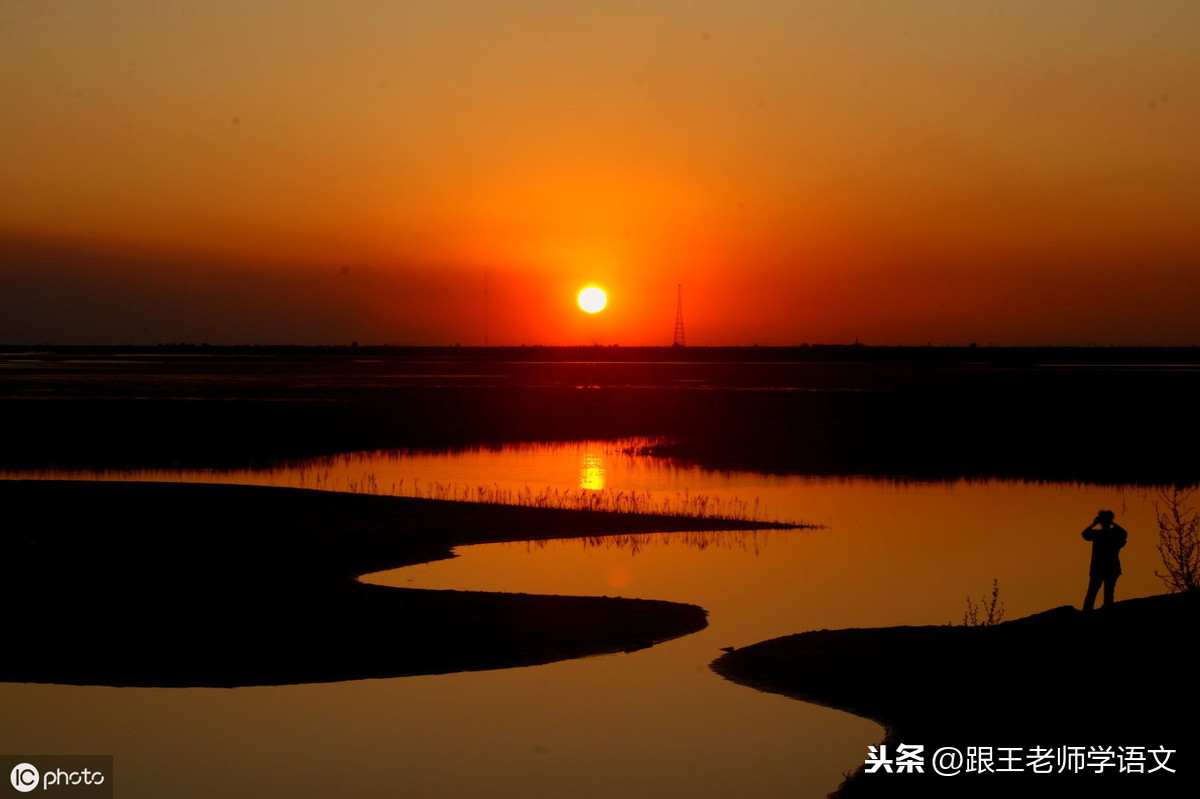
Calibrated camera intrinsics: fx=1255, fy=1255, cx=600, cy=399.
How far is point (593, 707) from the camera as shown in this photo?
15758 millimetres

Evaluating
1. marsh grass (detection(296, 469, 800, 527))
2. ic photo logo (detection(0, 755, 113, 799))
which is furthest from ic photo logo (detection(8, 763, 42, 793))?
marsh grass (detection(296, 469, 800, 527))

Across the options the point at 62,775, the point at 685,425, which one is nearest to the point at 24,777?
the point at 62,775

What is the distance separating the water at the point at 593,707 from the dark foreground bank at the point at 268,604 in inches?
27.8

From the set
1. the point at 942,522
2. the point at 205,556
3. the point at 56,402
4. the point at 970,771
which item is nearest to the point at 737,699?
the point at 970,771

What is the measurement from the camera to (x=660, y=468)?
44594mm

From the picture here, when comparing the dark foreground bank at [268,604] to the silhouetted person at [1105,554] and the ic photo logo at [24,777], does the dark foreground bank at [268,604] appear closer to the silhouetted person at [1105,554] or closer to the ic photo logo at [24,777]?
the ic photo logo at [24,777]

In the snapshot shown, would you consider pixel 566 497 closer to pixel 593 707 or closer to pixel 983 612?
pixel 983 612

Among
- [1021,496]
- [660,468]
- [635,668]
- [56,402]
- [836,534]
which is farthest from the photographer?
[56,402]

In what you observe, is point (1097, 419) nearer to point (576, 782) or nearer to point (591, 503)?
point (591, 503)

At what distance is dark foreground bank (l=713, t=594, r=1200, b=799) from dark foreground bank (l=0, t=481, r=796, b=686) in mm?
4637

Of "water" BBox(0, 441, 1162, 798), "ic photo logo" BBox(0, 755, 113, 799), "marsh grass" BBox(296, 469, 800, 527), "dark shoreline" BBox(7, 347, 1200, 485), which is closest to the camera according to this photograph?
"ic photo logo" BBox(0, 755, 113, 799)

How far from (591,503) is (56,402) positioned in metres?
55.7

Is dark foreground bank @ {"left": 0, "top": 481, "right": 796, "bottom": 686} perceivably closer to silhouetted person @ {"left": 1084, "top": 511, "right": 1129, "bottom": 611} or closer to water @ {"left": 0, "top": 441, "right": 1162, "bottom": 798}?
water @ {"left": 0, "top": 441, "right": 1162, "bottom": 798}

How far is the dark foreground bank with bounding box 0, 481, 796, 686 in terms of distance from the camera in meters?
17.2
